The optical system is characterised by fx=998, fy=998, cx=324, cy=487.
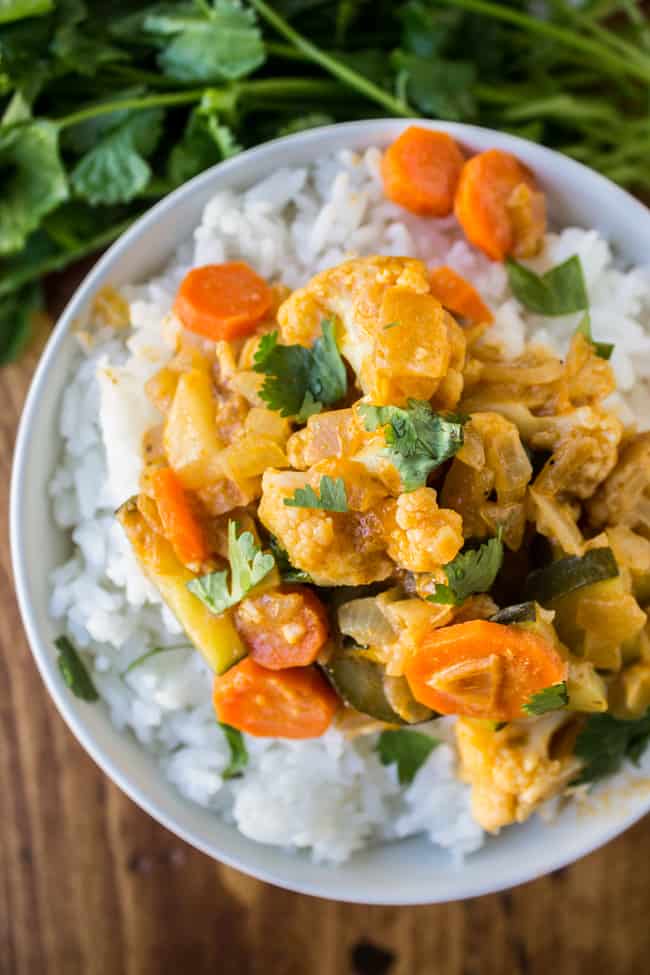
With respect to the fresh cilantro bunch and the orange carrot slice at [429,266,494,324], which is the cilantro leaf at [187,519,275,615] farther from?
the fresh cilantro bunch

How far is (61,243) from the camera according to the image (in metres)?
3.40

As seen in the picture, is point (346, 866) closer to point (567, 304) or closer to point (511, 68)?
point (567, 304)

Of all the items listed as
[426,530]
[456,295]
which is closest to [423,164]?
[456,295]

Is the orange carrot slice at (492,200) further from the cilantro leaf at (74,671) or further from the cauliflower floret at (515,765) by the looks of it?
the cilantro leaf at (74,671)

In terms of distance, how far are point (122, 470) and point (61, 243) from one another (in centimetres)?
104

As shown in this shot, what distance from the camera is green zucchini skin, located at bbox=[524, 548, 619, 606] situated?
2398 millimetres

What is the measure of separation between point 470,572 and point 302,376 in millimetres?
653

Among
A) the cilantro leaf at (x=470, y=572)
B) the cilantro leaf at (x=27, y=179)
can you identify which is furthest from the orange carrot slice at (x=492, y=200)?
the cilantro leaf at (x=27, y=179)

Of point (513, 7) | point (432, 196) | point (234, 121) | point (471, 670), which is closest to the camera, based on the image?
point (471, 670)

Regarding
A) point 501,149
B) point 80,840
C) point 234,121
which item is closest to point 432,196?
point 501,149

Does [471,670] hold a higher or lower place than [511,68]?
lower

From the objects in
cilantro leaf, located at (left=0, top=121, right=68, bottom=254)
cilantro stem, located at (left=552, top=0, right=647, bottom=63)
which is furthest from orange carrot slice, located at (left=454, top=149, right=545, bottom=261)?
cilantro leaf, located at (left=0, top=121, right=68, bottom=254)

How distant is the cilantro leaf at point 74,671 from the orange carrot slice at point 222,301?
99 cm

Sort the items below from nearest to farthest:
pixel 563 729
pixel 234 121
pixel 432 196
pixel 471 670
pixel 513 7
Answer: pixel 471 670 → pixel 563 729 → pixel 432 196 → pixel 234 121 → pixel 513 7
